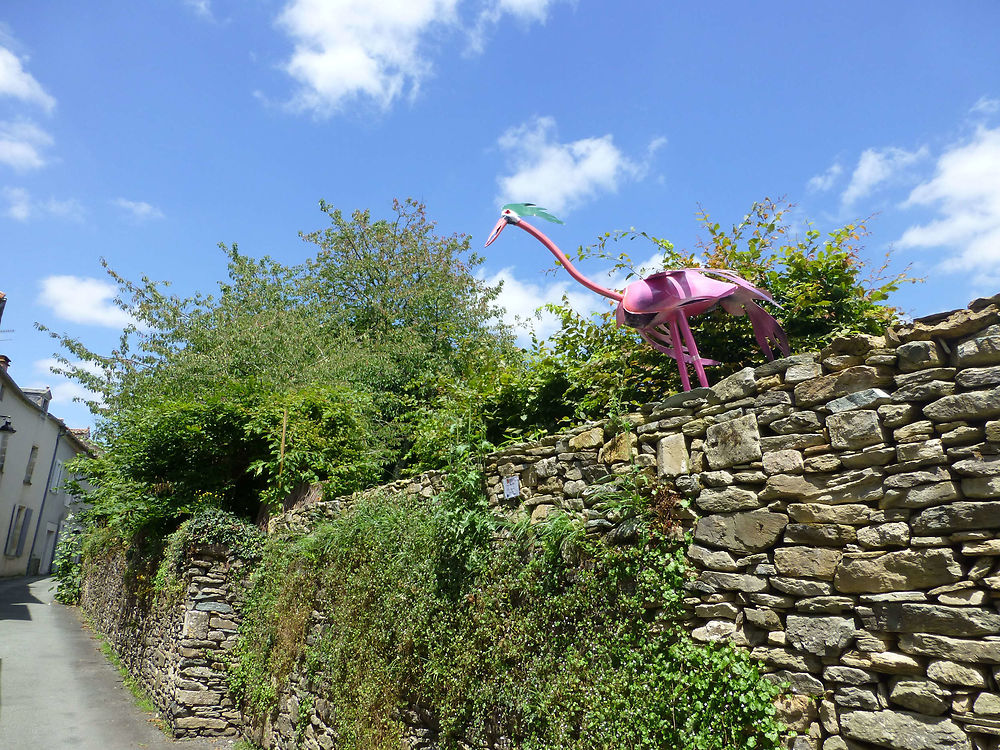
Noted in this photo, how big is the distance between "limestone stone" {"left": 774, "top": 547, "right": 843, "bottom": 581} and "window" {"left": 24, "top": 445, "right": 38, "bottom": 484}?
27145 millimetres

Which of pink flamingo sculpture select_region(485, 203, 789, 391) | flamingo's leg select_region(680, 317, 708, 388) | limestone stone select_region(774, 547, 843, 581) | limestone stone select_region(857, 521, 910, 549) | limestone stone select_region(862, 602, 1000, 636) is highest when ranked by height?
pink flamingo sculpture select_region(485, 203, 789, 391)

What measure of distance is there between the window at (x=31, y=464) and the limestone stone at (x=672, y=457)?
86.8ft

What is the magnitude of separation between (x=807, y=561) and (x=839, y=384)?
82cm

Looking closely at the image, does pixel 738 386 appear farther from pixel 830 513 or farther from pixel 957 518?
pixel 957 518

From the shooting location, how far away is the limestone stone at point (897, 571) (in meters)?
2.68

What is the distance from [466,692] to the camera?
4.43 metres

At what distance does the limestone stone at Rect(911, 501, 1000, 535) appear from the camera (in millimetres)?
2613

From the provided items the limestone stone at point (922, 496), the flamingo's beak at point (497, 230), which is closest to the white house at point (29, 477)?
the flamingo's beak at point (497, 230)

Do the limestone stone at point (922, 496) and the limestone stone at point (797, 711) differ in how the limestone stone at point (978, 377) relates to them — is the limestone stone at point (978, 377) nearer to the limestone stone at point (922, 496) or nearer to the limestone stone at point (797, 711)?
the limestone stone at point (922, 496)

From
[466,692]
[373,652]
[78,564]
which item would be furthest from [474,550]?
[78,564]

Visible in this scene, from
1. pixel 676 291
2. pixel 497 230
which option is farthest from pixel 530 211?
pixel 676 291

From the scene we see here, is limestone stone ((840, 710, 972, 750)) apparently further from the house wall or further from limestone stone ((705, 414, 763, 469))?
the house wall

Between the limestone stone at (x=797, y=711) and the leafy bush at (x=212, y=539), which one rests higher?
the leafy bush at (x=212, y=539)

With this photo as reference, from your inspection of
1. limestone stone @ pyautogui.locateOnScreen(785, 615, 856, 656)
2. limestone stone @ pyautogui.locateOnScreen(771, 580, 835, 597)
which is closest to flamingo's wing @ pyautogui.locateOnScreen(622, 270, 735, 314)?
limestone stone @ pyautogui.locateOnScreen(771, 580, 835, 597)
